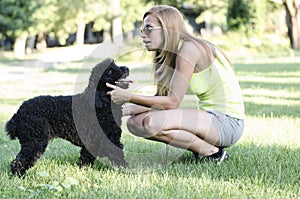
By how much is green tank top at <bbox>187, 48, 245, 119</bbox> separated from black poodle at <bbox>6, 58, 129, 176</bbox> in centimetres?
70

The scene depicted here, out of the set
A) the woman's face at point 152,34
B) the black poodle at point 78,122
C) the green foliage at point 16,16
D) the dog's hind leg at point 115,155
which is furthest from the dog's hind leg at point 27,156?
the green foliage at point 16,16

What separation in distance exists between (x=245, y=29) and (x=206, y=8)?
825 centimetres

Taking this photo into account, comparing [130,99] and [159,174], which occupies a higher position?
[130,99]

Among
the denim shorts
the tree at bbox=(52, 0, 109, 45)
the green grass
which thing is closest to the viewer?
the green grass

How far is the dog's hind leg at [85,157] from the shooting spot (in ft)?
13.4

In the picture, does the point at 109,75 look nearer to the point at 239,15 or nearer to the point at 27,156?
the point at 27,156

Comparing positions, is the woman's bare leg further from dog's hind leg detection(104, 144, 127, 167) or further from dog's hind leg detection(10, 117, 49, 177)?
dog's hind leg detection(10, 117, 49, 177)

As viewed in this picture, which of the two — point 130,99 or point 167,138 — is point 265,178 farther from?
point 130,99

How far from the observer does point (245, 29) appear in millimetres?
28219

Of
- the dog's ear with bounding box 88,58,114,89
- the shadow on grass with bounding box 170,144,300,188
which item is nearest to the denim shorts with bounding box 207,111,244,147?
the shadow on grass with bounding box 170,144,300,188

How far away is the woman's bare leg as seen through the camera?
4020 mm

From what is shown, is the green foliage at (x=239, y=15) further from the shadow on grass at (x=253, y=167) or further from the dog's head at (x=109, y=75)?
the dog's head at (x=109, y=75)

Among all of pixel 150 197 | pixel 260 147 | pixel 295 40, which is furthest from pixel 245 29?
pixel 150 197

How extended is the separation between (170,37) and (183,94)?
1.54 ft
